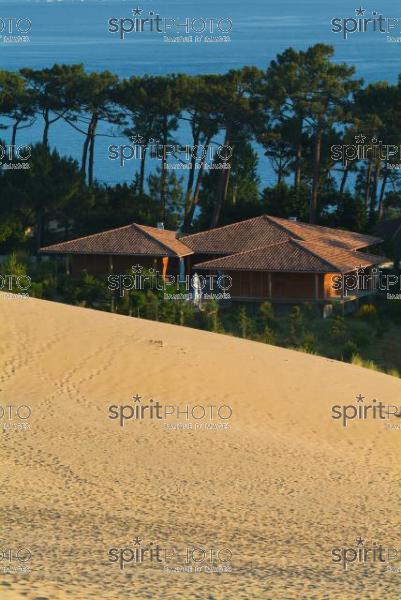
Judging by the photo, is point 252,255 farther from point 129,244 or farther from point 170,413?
point 170,413

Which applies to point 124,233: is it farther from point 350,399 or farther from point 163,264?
point 350,399

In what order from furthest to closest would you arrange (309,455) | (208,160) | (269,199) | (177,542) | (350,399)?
1. (208,160)
2. (269,199)
3. (350,399)
4. (309,455)
5. (177,542)

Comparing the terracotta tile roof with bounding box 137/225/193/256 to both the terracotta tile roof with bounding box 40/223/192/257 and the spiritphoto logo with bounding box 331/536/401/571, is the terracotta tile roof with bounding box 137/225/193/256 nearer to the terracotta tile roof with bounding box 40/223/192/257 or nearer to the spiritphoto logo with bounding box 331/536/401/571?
the terracotta tile roof with bounding box 40/223/192/257

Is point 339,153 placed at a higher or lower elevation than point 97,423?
higher

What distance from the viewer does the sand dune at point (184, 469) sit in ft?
38.5

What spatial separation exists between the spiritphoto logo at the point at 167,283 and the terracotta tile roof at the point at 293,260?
0.61 meters

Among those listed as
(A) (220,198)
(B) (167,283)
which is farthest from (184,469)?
(A) (220,198)

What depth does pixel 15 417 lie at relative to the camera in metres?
18.6

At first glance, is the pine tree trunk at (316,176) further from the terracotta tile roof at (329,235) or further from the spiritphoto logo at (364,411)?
the spiritphoto logo at (364,411)

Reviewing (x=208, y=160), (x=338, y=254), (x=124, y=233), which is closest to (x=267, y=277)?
(x=338, y=254)

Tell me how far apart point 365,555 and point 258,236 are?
34.1 meters

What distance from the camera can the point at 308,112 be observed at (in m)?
55.8

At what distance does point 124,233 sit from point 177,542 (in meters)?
34.2

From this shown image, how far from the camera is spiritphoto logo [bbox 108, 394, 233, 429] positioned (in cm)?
1912
